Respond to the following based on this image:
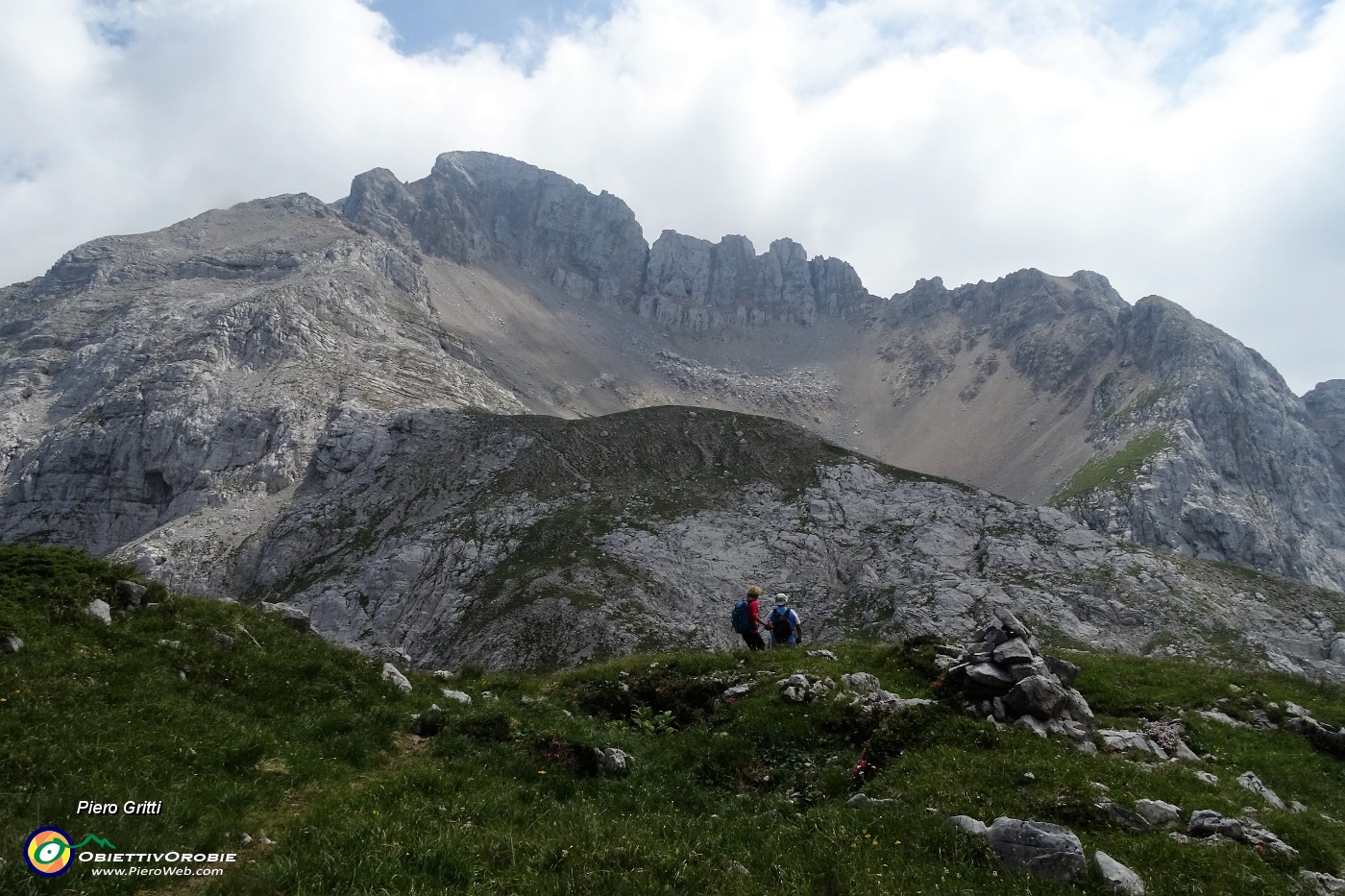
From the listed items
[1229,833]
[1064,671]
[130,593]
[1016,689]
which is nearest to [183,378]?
[130,593]

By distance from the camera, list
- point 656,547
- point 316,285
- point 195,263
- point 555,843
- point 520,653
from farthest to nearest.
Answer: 1. point 195,263
2. point 316,285
3. point 656,547
4. point 520,653
5. point 555,843

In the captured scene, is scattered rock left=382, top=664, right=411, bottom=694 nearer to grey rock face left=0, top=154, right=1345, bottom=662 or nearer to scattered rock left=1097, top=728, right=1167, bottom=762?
grey rock face left=0, top=154, right=1345, bottom=662

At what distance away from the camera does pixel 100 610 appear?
14906 millimetres

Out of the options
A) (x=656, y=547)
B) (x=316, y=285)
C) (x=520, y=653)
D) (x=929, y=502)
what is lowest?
(x=520, y=653)

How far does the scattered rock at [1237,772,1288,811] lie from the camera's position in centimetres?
1361

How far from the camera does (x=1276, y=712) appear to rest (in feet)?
63.7

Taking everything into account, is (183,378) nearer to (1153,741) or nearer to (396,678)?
(396,678)

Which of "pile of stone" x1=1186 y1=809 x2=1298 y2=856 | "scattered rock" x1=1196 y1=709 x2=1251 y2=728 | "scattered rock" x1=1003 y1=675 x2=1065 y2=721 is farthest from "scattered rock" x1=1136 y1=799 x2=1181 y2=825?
"scattered rock" x1=1196 y1=709 x2=1251 y2=728

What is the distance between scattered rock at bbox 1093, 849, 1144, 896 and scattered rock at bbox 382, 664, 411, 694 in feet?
48.8

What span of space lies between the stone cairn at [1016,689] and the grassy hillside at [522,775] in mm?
1399

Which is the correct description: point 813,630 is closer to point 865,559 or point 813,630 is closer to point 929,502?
point 865,559

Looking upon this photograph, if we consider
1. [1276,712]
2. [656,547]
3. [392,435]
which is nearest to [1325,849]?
[1276,712]

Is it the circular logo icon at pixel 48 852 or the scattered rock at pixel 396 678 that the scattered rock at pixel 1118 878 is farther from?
the scattered rock at pixel 396 678

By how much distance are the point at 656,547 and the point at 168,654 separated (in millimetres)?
63419
